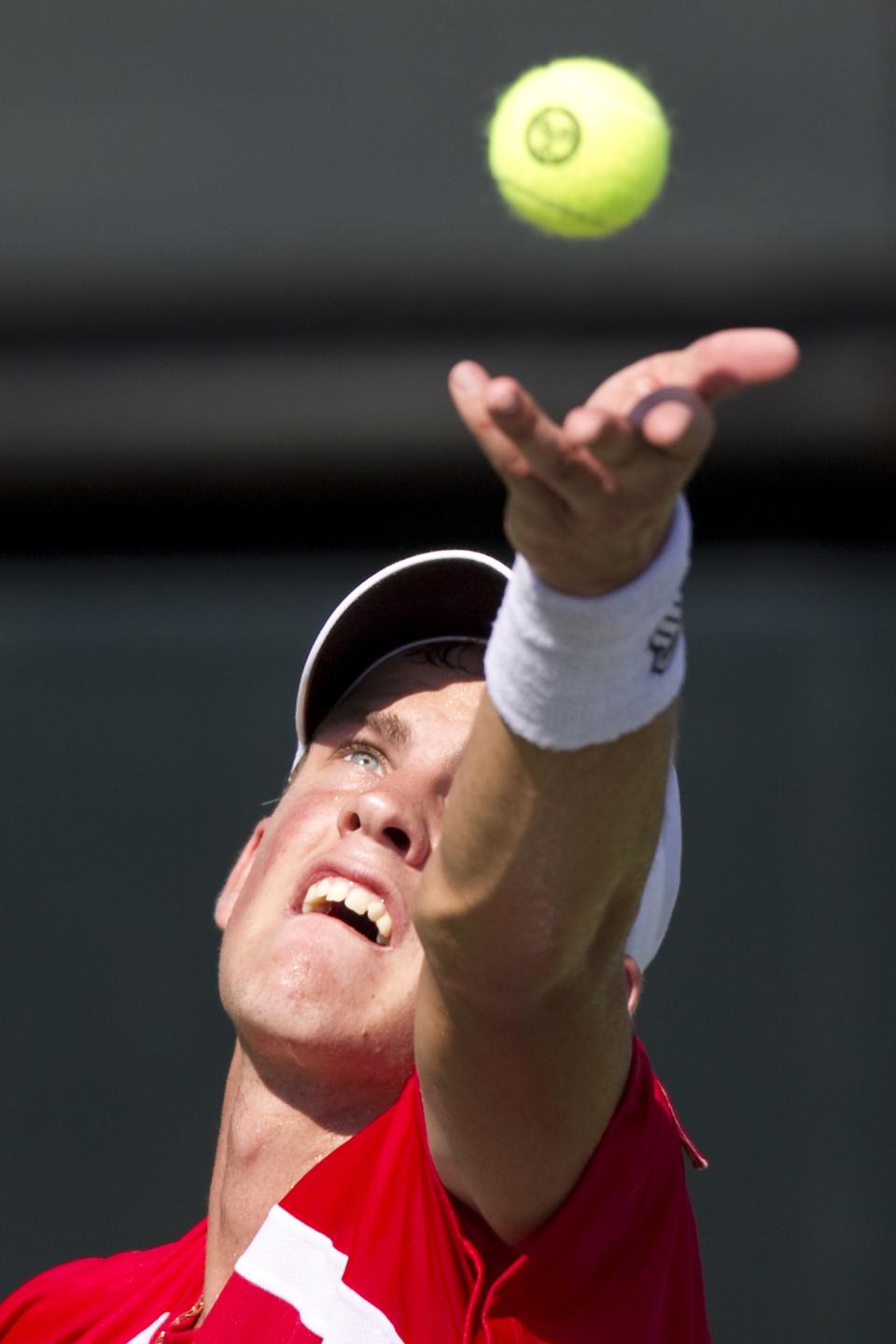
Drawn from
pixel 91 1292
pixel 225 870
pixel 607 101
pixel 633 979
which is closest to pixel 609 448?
pixel 633 979

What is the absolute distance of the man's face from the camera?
132cm

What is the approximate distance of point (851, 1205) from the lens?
A: 2.18 metres

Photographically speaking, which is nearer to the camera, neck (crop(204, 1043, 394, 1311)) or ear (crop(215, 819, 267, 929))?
neck (crop(204, 1043, 394, 1311))

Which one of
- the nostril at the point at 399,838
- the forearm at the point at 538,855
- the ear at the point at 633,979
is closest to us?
the forearm at the point at 538,855

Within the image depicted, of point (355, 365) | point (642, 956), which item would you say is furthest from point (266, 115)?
point (642, 956)

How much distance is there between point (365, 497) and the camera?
8.33 feet

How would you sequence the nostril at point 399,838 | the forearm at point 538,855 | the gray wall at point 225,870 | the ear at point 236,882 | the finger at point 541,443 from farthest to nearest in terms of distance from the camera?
the gray wall at point 225,870 < the ear at point 236,882 < the nostril at point 399,838 < the forearm at point 538,855 < the finger at point 541,443

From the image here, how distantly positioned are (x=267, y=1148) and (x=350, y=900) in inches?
7.8

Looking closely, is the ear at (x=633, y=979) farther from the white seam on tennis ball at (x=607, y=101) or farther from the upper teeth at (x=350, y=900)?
the white seam on tennis ball at (x=607, y=101)

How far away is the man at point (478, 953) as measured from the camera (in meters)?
0.84

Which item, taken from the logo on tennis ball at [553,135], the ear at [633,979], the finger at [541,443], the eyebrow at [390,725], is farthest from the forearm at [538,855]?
the logo on tennis ball at [553,135]

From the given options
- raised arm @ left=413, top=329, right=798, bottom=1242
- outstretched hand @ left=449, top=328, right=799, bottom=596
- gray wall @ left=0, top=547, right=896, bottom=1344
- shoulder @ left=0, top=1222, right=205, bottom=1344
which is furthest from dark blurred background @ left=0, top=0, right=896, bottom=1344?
outstretched hand @ left=449, top=328, right=799, bottom=596

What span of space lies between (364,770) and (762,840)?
923 mm

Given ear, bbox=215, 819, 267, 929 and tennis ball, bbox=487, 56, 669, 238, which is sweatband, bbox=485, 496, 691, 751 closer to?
tennis ball, bbox=487, 56, 669, 238
